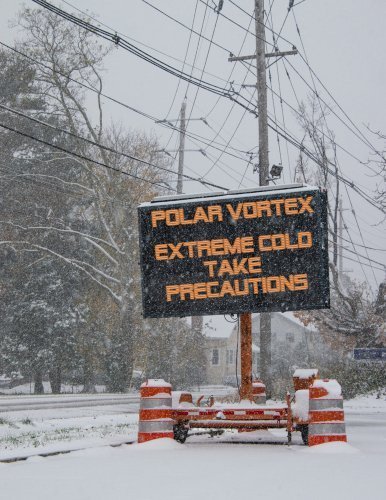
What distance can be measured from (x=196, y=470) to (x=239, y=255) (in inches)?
166

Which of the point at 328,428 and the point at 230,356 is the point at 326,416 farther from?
the point at 230,356

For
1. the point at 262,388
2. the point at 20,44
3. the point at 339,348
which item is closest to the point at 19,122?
the point at 20,44

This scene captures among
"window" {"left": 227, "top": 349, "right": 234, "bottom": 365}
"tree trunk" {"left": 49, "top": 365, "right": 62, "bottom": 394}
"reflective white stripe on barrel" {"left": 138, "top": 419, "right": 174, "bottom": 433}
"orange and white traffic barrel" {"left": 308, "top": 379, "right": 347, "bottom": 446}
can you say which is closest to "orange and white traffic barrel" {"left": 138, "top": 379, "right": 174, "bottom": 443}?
"reflective white stripe on barrel" {"left": 138, "top": 419, "right": 174, "bottom": 433}

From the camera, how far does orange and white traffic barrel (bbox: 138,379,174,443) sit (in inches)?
433

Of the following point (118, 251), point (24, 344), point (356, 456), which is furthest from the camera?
point (24, 344)

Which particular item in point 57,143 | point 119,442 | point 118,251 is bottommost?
point 119,442

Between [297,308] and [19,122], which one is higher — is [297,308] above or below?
below

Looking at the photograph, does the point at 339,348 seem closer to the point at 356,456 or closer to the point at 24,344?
the point at 24,344

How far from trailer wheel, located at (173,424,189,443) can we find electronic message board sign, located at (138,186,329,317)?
1.78 metres

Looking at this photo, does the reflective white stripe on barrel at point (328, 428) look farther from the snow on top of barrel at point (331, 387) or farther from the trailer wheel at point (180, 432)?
the trailer wheel at point (180, 432)

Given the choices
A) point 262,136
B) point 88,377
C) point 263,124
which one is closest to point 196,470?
point 262,136

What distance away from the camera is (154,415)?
11.0 m

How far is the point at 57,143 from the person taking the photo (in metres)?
44.8

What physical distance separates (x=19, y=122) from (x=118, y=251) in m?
11.9
